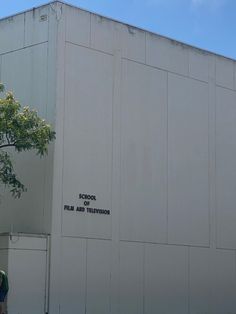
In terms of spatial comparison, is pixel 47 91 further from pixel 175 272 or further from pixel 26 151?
pixel 175 272

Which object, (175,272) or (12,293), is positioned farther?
(175,272)

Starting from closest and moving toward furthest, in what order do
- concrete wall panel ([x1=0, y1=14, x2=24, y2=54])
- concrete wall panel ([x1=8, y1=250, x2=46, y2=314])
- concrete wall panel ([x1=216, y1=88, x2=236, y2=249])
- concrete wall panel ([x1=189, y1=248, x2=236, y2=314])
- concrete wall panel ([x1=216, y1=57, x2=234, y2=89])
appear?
1. concrete wall panel ([x1=8, y1=250, x2=46, y2=314])
2. concrete wall panel ([x1=0, y1=14, x2=24, y2=54])
3. concrete wall panel ([x1=189, y1=248, x2=236, y2=314])
4. concrete wall panel ([x1=216, y1=88, x2=236, y2=249])
5. concrete wall panel ([x1=216, y1=57, x2=234, y2=89])

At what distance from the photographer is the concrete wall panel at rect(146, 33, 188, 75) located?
24.9 metres

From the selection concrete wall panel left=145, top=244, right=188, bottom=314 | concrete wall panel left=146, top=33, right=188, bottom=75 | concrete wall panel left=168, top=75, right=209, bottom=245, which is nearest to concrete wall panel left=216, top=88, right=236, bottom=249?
concrete wall panel left=168, top=75, right=209, bottom=245

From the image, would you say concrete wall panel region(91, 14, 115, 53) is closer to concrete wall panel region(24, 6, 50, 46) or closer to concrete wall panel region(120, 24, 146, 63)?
concrete wall panel region(120, 24, 146, 63)

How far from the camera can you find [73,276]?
2150 centimetres

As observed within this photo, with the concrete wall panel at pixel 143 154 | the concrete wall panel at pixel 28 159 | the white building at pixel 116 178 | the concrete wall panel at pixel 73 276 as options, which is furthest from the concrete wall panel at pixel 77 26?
the concrete wall panel at pixel 73 276

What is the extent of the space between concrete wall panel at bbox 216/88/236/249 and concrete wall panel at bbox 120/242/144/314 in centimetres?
427

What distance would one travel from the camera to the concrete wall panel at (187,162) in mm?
24875

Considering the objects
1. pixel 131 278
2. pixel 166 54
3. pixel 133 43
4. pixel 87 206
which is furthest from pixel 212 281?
pixel 133 43

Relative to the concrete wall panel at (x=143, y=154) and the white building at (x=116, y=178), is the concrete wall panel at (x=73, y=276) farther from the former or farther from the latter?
the concrete wall panel at (x=143, y=154)

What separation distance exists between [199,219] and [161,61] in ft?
19.7

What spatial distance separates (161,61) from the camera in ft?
82.7

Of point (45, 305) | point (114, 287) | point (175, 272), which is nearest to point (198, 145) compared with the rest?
point (175, 272)
